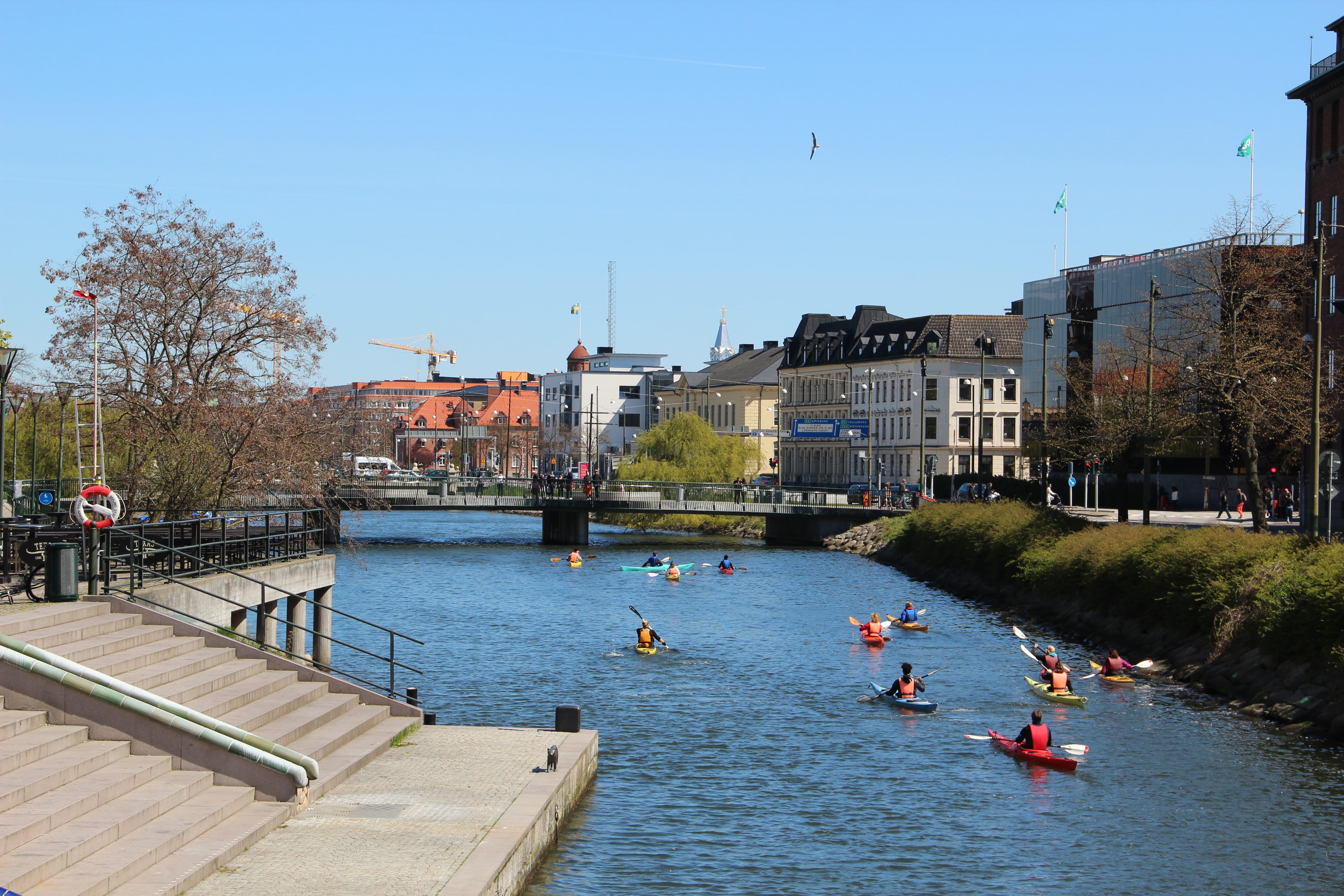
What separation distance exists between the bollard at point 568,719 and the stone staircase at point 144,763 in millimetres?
2332

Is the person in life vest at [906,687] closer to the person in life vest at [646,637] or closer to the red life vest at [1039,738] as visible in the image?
the red life vest at [1039,738]

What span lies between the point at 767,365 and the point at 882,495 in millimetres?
59247

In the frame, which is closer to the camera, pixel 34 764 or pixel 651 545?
pixel 34 764

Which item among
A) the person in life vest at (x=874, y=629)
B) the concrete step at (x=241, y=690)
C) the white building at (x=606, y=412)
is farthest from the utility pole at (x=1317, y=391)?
the white building at (x=606, y=412)

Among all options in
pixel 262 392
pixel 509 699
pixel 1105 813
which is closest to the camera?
pixel 1105 813

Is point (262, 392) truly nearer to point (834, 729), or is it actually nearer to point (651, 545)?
point (834, 729)

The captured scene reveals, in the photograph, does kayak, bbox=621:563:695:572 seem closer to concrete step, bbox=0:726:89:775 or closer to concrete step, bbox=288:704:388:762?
concrete step, bbox=288:704:388:762

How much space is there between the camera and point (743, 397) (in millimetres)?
148500

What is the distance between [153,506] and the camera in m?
33.8

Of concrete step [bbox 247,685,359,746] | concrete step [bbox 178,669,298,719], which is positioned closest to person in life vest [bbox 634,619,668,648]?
concrete step [bbox 247,685,359,746]

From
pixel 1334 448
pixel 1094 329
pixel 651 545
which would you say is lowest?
pixel 651 545

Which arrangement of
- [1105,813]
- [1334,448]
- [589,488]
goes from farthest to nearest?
[589,488] < [1334,448] < [1105,813]

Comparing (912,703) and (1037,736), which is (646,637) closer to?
(912,703)

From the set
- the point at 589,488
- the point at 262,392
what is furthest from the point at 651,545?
the point at 262,392
